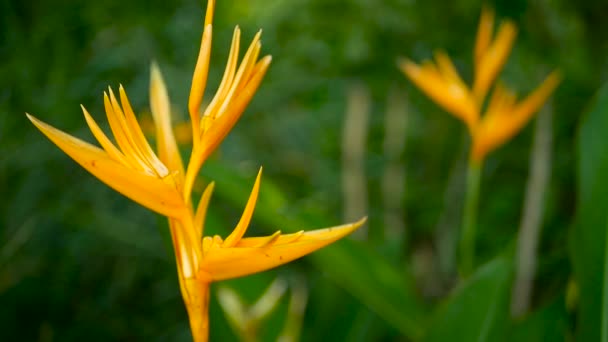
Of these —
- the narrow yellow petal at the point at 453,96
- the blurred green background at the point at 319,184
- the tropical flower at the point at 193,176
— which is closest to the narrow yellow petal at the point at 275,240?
the tropical flower at the point at 193,176

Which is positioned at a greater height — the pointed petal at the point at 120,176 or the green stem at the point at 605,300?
the pointed petal at the point at 120,176

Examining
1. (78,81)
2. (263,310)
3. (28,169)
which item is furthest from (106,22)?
(263,310)

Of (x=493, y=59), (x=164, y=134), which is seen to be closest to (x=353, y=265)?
(x=493, y=59)

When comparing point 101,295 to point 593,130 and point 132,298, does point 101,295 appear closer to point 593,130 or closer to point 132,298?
point 132,298

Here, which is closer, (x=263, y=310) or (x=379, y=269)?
(x=263, y=310)

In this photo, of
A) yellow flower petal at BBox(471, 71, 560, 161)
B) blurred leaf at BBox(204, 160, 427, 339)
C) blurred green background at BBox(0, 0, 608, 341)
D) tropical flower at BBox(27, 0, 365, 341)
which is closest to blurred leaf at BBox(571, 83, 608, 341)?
blurred green background at BBox(0, 0, 608, 341)

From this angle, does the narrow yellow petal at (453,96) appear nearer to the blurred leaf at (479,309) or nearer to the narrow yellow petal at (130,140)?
the blurred leaf at (479,309)

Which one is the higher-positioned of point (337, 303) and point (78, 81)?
point (78, 81)

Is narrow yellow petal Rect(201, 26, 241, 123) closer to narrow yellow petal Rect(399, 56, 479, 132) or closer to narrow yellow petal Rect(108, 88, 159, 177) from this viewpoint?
narrow yellow petal Rect(108, 88, 159, 177)
